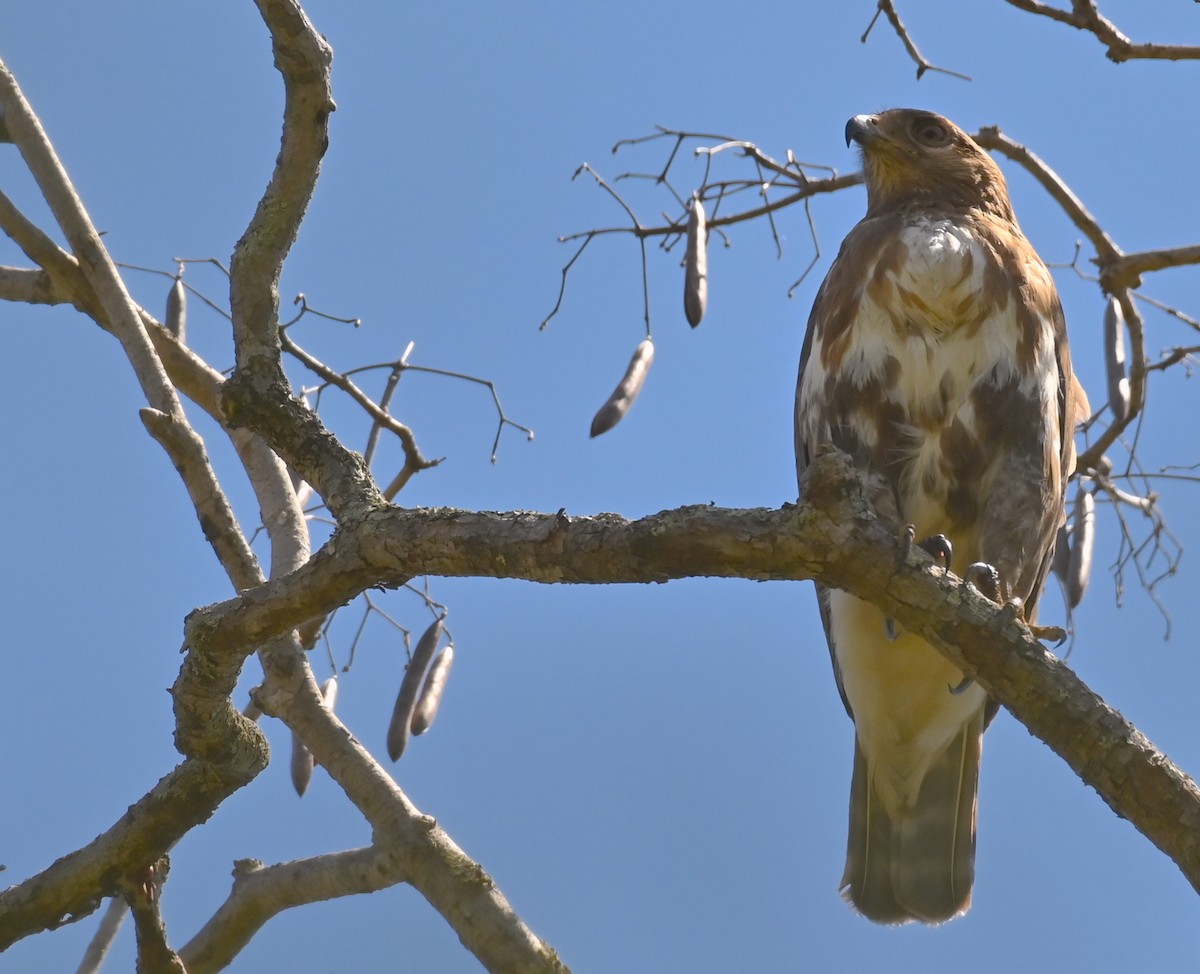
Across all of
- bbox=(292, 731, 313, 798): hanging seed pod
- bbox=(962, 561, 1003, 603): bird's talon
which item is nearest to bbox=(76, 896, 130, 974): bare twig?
bbox=(292, 731, 313, 798): hanging seed pod

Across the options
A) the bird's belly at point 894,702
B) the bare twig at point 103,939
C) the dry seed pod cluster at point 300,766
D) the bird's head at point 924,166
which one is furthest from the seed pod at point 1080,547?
the bare twig at point 103,939

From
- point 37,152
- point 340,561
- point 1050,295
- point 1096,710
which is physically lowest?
point 1096,710

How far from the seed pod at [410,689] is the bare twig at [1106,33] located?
2473 mm

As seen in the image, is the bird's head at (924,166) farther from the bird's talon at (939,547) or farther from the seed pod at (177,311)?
the seed pod at (177,311)

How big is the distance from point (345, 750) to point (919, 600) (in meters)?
1.51

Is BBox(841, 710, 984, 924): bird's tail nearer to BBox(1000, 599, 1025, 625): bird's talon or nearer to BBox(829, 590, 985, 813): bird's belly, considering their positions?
BBox(829, 590, 985, 813): bird's belly

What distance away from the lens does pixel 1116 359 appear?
14.6 feet

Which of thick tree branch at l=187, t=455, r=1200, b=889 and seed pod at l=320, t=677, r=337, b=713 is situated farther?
seed pod at l=320, t=677, r=337, b=713

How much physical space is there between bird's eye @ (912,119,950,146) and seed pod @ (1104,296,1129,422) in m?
0.78

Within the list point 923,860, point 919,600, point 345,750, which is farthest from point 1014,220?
point 345,750

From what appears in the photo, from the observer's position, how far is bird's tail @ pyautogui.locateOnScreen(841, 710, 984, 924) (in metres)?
4.23

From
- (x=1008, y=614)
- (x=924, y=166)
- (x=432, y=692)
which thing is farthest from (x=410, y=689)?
(x=924, y=166)

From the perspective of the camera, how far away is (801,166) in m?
4.46

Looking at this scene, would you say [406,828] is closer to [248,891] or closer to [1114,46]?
[248,891]
